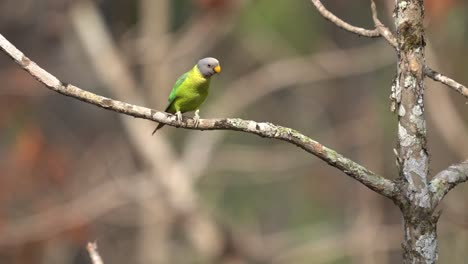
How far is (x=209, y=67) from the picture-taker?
→ 11.7 feet

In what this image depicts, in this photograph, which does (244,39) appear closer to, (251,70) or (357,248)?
(251,70)

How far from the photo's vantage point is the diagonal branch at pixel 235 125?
2252 mm

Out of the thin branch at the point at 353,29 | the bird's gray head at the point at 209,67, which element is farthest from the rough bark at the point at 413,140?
the bird's gray head at the point at 209,67

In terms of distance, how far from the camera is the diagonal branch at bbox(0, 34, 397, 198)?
Answer: 225 centimetres

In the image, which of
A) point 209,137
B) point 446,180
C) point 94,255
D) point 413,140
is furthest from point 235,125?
point 209,137

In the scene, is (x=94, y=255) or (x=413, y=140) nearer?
(x=413, y=140)

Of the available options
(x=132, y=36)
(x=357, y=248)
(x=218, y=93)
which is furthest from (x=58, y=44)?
(x=357, y=248)

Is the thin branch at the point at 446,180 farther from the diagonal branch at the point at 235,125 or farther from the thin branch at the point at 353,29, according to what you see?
the thin branch at the point at 353,29

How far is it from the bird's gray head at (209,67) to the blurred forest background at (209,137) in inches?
172

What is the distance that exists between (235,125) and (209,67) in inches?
51.5

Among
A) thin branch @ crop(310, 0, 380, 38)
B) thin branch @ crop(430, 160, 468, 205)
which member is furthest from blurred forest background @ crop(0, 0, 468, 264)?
thin branch @ crop(430, 160, 468, 205)

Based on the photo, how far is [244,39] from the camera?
11023 mm

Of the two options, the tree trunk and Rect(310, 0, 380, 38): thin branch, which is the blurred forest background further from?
the tree trunk

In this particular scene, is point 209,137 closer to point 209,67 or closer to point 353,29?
point 209,67
